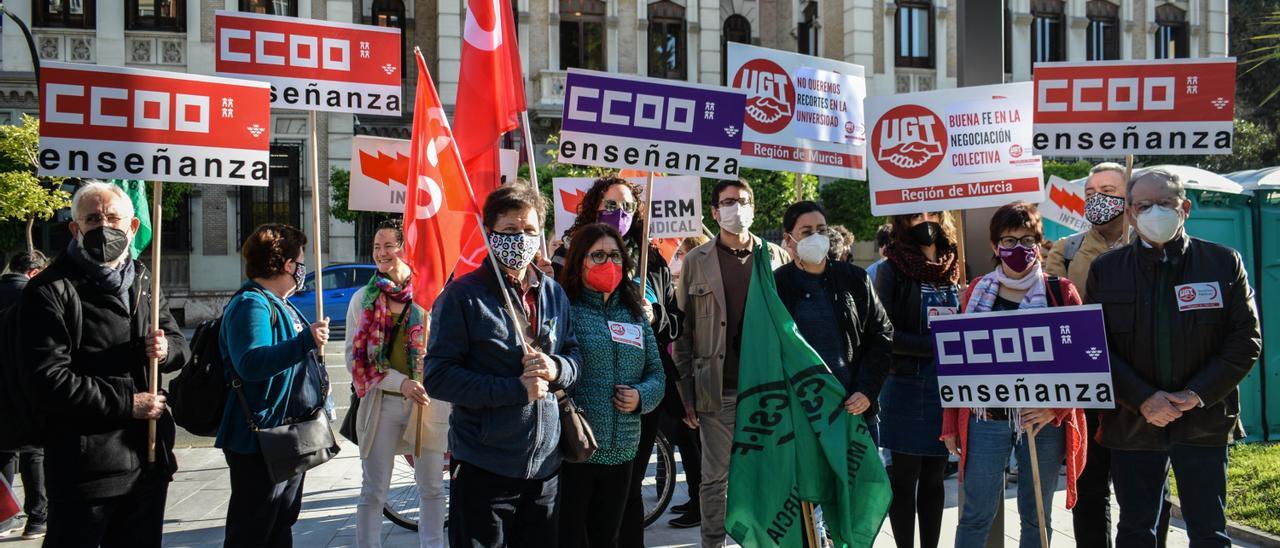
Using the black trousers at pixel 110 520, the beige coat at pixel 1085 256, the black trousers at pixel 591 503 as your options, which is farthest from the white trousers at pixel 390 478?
the beige coat at pixel 1085 256

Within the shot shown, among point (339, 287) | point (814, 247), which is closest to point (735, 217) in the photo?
point (814, 247)

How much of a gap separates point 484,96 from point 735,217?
181cm

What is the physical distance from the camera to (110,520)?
4359 mm

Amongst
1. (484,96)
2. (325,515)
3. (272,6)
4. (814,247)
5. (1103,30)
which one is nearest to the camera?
(814,247)

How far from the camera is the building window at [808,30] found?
32844 millimetres

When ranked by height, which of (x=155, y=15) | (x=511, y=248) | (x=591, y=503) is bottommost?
(x=591, y=503)

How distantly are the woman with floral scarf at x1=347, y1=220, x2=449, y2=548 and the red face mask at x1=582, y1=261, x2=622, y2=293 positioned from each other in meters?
1.38

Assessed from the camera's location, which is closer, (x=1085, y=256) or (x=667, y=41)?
(x=1085, y=256)

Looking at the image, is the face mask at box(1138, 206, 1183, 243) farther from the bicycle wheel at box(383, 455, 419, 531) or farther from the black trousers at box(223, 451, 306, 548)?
the bicycle wheel at box(383, 455, 419, 531)

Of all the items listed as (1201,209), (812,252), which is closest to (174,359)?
(812,252)

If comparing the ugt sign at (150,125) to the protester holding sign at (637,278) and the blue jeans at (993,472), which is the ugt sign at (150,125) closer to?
the protester holding sign at (637,278)

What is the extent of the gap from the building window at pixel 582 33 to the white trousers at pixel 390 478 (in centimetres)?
2568

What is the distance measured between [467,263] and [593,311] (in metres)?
0.66

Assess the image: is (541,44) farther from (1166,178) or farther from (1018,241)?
(1166,178)
